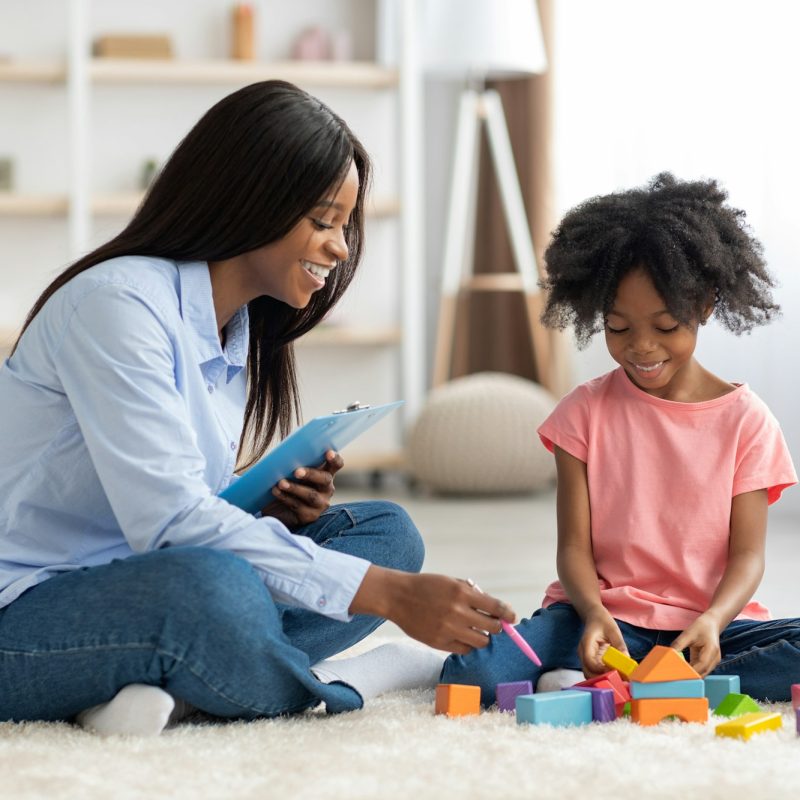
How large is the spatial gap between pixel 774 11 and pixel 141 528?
2.53 metres

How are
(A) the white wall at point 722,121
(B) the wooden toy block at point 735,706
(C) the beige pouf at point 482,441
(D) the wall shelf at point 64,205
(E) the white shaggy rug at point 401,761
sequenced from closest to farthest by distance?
(E) the white shaggy rug at point 401,761
(B) the wooden toy block at point 735,706
(A) the white wall at point 722,121
(C) the beige pouf at point 482,441
(D) the wall shelf at point 64,205

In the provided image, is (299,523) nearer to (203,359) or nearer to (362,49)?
(203,359)

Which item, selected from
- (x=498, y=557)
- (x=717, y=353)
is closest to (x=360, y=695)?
(x=498, y=557)

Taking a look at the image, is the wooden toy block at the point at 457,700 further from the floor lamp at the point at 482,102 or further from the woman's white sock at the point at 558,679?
the floor lamp at the point at 482,102

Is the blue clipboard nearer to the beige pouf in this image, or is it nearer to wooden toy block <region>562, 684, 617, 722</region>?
wooden toy block <region>562, 684, 617, 722</region>

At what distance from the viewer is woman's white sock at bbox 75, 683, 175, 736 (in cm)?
129

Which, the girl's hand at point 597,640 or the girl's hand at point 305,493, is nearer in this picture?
the girl's hand at point 597,640

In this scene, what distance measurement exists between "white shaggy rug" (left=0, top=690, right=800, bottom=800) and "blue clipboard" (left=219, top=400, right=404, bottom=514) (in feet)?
0.82

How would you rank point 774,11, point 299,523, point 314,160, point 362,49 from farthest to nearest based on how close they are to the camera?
point 362,49 → point 774,11 → point 299,523 → point 314,160

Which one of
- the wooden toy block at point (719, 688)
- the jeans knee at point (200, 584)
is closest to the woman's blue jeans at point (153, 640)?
the jeans knee at point (200, 584)

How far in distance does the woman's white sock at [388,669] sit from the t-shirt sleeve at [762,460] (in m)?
0.43

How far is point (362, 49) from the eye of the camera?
14.5 feet

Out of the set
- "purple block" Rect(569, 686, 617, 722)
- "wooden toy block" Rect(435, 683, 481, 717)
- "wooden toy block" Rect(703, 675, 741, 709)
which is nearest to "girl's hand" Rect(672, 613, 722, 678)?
"wooden toy block" Rect(703, 675, 741, 709)

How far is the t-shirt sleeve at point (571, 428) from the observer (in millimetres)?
1658
